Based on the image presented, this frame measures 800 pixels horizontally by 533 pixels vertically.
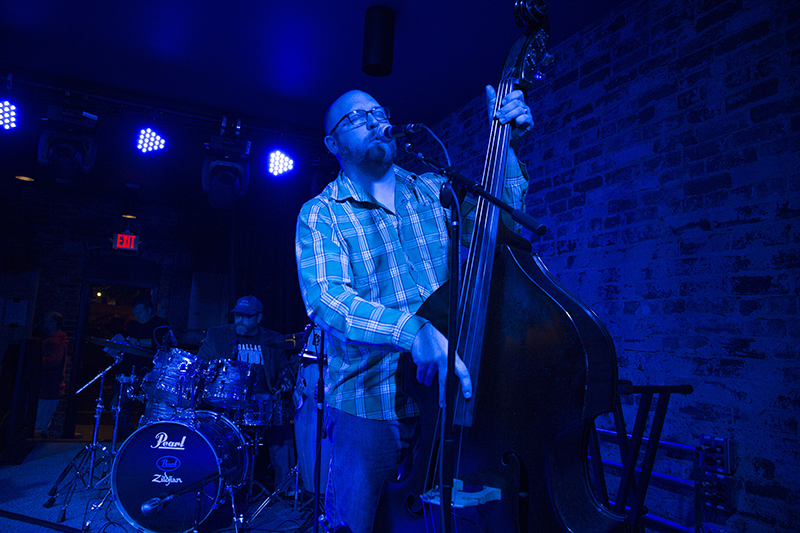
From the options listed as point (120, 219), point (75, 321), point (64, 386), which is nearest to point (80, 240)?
point (120, 219)

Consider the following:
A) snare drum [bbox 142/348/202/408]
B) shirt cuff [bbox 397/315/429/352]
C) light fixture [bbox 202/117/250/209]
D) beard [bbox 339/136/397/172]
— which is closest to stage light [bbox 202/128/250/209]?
light fixture [bbox 202/117/250/209]

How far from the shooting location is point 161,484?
375 cm

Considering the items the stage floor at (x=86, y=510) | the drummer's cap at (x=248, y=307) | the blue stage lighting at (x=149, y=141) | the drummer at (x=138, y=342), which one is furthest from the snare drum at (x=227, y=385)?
the blue stage lighting at (x=149, y=141)

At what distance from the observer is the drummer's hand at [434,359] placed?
114 centimetres

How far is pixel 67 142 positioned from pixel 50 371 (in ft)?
12.5

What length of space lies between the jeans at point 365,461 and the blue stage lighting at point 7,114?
5.61 metres

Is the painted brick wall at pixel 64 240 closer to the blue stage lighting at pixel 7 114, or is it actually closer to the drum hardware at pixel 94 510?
the blue stage lighting at pixel 7 114

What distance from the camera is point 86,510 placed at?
12.5 ft

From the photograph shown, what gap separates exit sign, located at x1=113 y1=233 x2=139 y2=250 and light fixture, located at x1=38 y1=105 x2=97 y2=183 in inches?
132

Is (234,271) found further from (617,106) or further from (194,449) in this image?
(617,106)

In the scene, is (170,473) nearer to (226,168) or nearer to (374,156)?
(374,156)

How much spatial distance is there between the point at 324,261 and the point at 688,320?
7.54 feet

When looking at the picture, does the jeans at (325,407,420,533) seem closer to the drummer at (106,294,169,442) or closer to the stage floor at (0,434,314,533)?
the stage floor at (0,434,314,533)

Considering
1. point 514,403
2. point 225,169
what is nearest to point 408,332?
point 514,403
